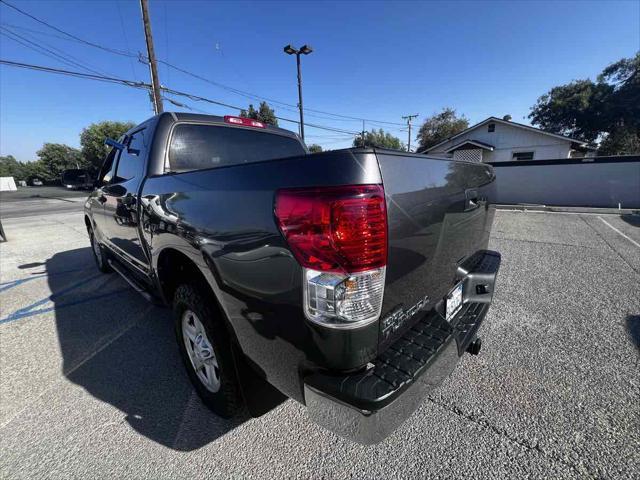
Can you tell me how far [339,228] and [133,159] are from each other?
2.79m

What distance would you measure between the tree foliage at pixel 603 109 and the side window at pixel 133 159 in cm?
3930

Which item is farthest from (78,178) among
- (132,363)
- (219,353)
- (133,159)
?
(219,353)

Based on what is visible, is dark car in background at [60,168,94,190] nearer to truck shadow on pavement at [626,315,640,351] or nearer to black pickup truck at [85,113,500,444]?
black pickup truck at [85,113,500,444]

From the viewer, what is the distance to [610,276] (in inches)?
167

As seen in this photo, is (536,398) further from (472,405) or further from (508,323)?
(508,323)

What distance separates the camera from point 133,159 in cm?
293

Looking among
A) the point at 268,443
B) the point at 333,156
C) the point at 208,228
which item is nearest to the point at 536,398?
the point at 268,443

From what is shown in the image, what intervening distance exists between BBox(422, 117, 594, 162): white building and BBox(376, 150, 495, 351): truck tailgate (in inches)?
836

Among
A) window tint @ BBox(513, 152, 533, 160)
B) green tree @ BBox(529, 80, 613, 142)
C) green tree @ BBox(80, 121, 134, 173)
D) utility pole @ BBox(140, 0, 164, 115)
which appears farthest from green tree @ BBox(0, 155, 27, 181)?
green tree @ BBox(529, 80, 613, 142)

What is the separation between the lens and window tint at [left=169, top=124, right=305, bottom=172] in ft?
8.23

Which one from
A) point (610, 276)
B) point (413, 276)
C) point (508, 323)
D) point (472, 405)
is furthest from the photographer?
point (610, 276)

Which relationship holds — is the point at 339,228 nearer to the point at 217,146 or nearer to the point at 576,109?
the point at 217,146

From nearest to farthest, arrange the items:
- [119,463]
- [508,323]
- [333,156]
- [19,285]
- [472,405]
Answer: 1. [333,156]
2. [119,463]
3. [472,405]
4. [508,323]
5. [19,285]

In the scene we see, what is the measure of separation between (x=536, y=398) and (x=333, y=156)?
2221mm
